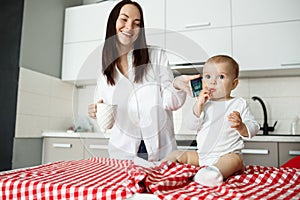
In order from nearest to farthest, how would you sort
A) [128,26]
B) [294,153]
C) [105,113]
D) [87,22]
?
1. [105,113]
2. [128,26]
3. [294,153]
4. [87,22]

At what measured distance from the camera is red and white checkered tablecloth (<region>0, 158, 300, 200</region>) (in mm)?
504

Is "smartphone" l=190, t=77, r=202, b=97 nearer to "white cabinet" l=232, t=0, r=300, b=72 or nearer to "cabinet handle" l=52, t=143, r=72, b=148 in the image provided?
"white cabinet" l=232, t=0, r=300, b=72

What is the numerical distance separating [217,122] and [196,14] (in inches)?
58.6

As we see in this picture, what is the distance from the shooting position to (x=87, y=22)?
2.40 metres

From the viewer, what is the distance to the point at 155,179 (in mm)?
576

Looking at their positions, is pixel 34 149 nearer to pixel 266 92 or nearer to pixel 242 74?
pixel 242 74

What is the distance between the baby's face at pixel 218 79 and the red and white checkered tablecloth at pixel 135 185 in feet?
0.81

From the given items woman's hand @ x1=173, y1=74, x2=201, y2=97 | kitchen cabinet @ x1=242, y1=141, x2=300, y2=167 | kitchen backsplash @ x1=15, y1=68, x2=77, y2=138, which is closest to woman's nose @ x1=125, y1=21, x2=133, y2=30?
woman's hand @ x1=173, y1=74, x2=201, y2=97

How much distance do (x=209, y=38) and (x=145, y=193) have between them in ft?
5.57

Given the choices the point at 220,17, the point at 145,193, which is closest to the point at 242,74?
the point at 220,17

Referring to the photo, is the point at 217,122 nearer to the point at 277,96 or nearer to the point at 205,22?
the point at 205,22

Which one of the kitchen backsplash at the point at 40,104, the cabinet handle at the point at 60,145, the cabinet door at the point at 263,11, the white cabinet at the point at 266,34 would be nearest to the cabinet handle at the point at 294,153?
the white cabinet at the point at 266,34

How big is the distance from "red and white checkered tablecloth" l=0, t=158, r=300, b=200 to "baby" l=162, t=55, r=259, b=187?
12cm

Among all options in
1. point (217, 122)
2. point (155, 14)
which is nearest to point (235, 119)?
point (217, 122)
